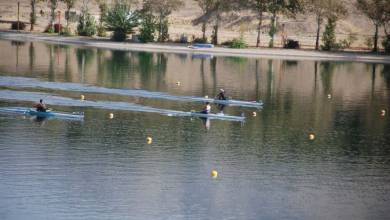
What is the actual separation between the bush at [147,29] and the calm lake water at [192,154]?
3731 cm

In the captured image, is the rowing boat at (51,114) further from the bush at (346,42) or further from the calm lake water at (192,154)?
the bush at (346,42)

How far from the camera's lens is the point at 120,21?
12331 centimetres

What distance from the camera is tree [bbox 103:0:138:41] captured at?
123 metres

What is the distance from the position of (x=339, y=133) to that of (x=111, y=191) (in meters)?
23.9

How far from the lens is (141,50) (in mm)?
117125

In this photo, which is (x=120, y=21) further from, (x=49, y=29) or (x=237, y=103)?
(x=237, y=103)

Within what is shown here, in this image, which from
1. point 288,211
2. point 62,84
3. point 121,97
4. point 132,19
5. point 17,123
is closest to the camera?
point 288,211

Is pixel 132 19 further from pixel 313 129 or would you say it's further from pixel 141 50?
pixel 313 129

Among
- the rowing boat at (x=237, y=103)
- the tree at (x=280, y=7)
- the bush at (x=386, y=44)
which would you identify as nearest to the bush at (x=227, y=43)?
the tree at (x=280, y=7)

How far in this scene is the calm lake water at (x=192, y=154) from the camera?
38.8m

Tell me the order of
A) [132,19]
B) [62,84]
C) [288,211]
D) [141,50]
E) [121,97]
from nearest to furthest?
[288,211] → [121,97] → [62,84] → [141,50] → [132,19]

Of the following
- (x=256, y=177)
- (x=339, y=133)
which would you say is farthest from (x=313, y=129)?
(x=256, y=177)

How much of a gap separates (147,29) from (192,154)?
2978 inches

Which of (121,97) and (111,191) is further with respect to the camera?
(121,97)
